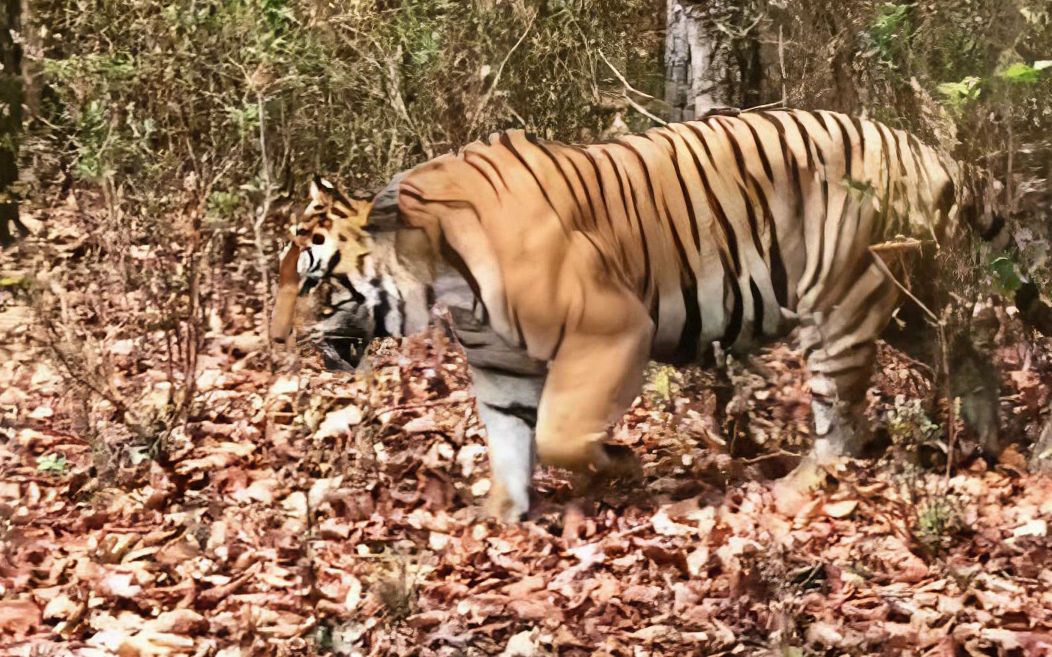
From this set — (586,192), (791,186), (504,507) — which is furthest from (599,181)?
(504,507)

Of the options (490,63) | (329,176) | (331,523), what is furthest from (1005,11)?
(331,523)

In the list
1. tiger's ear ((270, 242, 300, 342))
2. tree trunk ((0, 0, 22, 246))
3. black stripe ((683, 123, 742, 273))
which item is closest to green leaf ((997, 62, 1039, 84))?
black stripe ((683, 123, 742, 273))

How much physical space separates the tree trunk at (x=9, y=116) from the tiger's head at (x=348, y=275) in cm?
176

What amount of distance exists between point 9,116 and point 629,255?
2.72 metres

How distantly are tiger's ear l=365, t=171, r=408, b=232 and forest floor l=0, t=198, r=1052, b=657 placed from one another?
61 cm

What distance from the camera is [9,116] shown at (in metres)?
4.92

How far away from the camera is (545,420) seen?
3.47 meters

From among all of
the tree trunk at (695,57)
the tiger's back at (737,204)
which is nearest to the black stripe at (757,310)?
the tiger's back at (737,204)

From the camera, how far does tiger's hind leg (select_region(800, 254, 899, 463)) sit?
12.3 ft

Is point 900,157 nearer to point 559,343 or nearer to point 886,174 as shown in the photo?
point 886,174

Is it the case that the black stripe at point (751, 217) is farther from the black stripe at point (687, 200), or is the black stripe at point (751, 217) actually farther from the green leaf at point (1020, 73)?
the green leaf at point (1020, 73)

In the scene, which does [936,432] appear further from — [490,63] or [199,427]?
[199,427]

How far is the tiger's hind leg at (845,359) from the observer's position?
374 cm

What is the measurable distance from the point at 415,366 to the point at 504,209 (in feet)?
3.05
